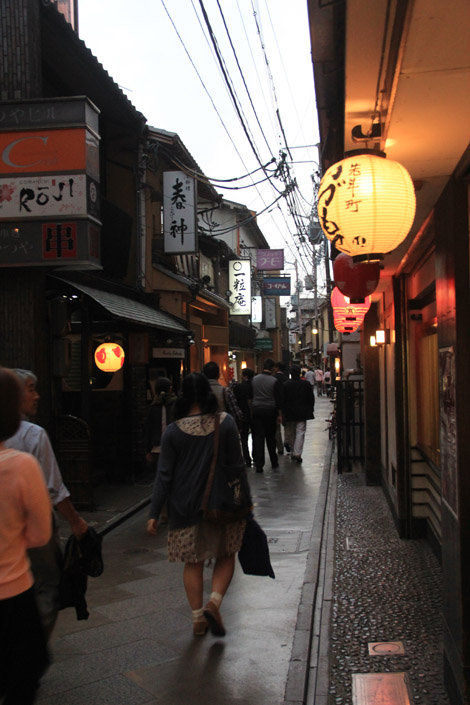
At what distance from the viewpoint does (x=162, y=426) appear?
9656 millimetres

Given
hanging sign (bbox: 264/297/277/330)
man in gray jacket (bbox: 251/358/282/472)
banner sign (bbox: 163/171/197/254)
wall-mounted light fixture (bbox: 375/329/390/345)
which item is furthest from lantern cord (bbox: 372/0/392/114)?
hanging sign (bbox: 264/297/277/330)

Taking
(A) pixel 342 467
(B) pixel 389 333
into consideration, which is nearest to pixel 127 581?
(B) pixel 389 333

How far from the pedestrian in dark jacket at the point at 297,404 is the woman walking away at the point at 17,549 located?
11.7 meters

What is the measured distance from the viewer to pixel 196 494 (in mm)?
5219

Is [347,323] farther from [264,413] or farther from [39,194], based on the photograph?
[39,194]

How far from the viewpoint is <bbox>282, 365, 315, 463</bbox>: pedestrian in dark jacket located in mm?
14727

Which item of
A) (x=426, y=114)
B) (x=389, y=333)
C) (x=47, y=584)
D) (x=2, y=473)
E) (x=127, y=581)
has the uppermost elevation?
(x=426, y=114)

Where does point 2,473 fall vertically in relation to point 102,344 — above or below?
below

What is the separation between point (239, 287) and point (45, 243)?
19666 mm

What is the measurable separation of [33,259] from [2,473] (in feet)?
22.6

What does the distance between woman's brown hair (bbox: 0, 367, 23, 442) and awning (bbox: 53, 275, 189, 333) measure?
707 centimetres

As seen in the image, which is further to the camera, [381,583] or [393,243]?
[381,583]

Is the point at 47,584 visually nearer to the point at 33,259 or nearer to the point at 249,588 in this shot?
the point at 249,588

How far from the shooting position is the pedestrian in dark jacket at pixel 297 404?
48.3 feet
